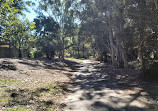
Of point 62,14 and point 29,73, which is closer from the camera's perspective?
point 29,73

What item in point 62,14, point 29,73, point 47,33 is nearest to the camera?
point 29,73

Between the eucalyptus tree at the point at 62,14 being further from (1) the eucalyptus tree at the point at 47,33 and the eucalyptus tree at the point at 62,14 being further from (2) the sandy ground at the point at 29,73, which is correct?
(2) the sandy ground at the point at 29,73

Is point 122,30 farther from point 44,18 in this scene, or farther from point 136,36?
point 44,18

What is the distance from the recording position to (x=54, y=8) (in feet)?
99.4

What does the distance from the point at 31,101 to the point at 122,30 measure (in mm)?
12138

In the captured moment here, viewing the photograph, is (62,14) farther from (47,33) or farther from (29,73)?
(29,73)

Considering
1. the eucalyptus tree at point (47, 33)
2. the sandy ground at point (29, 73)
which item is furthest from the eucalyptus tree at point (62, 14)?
the sandy ground at point (29, 73)

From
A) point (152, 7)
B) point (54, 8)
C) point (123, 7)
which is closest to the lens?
point (152, 7)

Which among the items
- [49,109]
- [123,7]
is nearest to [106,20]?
[123,7]

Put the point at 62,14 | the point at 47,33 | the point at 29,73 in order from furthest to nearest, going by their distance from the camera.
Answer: the point at 47,33 → the point at 62,14 → the point at 29,73

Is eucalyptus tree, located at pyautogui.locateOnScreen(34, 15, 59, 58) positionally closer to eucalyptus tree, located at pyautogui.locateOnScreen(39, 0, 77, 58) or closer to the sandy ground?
eucalyptus tree, located at pyautogui.locateOnScreen(39, 0, 77, 58)

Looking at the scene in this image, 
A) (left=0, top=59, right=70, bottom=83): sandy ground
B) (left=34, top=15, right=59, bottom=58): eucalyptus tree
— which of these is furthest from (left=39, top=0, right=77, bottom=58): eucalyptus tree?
(left=0, top=59, right=70, bottom=83): sandy ground

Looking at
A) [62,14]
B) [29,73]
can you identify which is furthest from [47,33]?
[29,73]

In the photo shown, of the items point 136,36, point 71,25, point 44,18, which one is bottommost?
point 136,36
